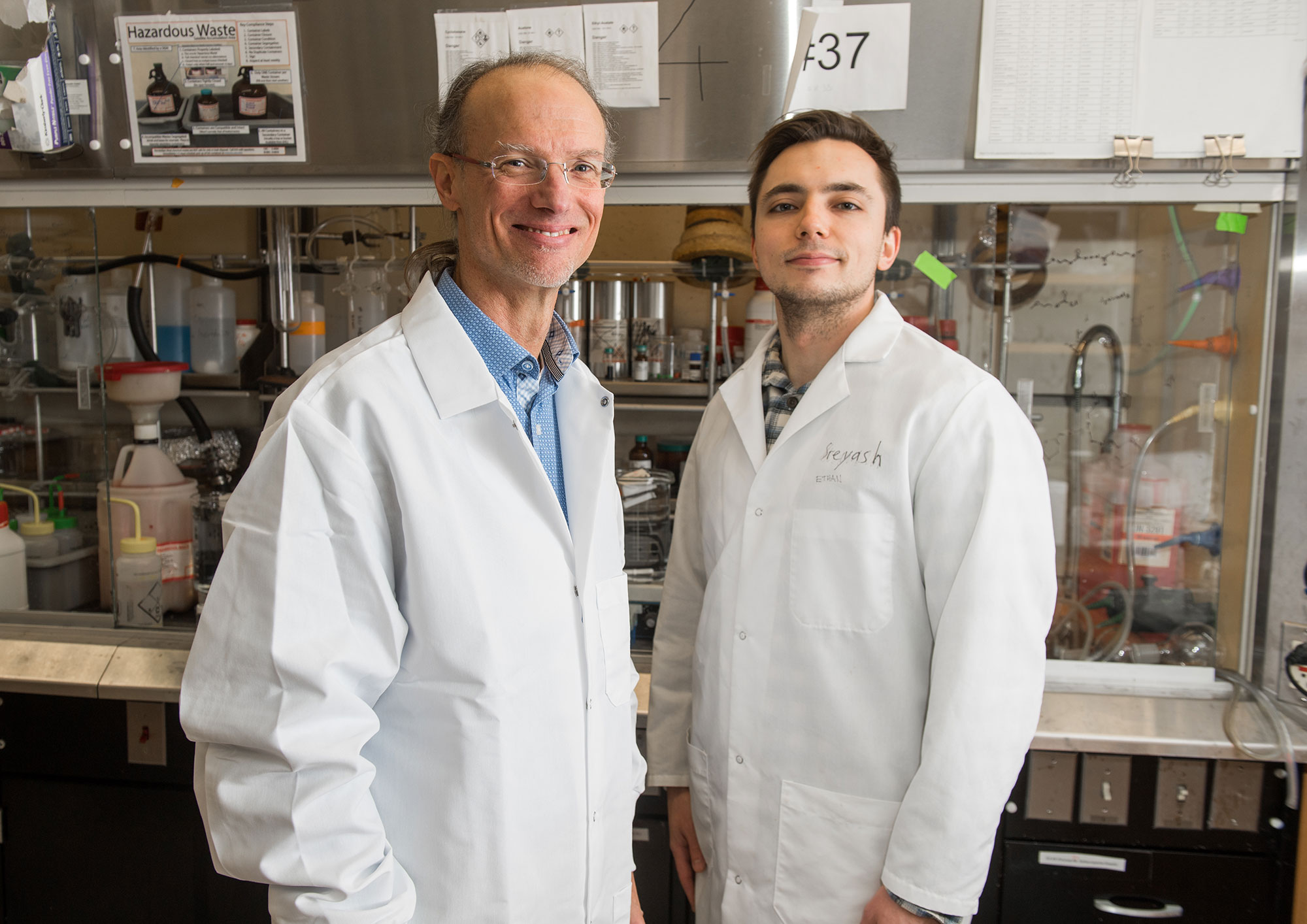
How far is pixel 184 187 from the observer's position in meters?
1.91

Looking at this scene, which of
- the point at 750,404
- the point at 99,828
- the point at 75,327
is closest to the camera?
the point at 750,404

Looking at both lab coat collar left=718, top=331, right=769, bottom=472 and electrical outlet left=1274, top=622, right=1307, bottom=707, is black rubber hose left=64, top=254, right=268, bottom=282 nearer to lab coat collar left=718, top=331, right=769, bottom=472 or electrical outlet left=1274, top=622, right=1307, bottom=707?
lab coat collar left=718, top=331, right=769, bottom=472

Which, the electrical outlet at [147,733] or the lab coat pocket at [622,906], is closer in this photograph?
the lab coat pocket at [622,906]

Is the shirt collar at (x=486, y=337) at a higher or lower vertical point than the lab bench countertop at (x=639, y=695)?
higher

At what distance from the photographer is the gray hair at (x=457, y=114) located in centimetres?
108

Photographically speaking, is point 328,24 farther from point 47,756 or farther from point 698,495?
point 47,756

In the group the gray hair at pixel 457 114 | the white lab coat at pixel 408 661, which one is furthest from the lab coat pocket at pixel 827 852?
the gray hair at pixel 457 114

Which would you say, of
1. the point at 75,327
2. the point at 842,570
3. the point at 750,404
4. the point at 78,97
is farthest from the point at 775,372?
the point at 75,327

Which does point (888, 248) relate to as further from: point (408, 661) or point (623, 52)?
point (408, 661)

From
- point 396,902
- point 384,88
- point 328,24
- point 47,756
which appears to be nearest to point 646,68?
point 384,88

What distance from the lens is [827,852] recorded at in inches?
47.2

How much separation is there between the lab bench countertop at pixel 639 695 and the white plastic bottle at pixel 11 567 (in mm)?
114

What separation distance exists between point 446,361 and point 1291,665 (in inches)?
66.0

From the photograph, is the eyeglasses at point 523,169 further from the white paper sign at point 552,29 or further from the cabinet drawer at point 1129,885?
the cabinet drawer at point 1129,885
